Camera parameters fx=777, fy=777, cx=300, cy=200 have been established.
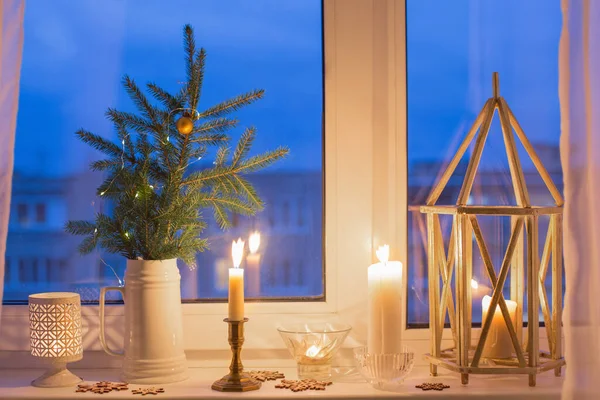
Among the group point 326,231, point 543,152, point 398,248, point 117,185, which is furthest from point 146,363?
point 543,152

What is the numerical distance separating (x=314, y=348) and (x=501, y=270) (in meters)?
0.39

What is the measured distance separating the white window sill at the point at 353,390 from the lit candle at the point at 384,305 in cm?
8

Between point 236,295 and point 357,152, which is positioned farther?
point 357,152

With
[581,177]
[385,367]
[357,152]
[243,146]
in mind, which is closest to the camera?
[581,177]

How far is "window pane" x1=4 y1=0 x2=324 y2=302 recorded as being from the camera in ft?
5.57

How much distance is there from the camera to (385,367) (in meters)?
1.45

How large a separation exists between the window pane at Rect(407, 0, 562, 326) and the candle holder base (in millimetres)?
424

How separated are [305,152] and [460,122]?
13.6 inches

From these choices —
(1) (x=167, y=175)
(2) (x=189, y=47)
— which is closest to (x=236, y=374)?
(1) (x=167, y=175)

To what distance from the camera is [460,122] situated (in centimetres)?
170

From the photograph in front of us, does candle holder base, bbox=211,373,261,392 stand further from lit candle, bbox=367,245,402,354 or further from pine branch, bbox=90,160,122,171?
pine branch, bbox=90,160,122,171

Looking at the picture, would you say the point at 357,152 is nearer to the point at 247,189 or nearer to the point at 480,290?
the point at 247,189

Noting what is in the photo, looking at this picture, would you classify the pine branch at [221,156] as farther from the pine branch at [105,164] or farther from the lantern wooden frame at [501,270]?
the lantern wooden frame at [501,270]

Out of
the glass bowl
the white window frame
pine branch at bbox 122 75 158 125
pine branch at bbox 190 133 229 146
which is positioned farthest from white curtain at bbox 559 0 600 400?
pine branch at bbox 122 75 158 125
